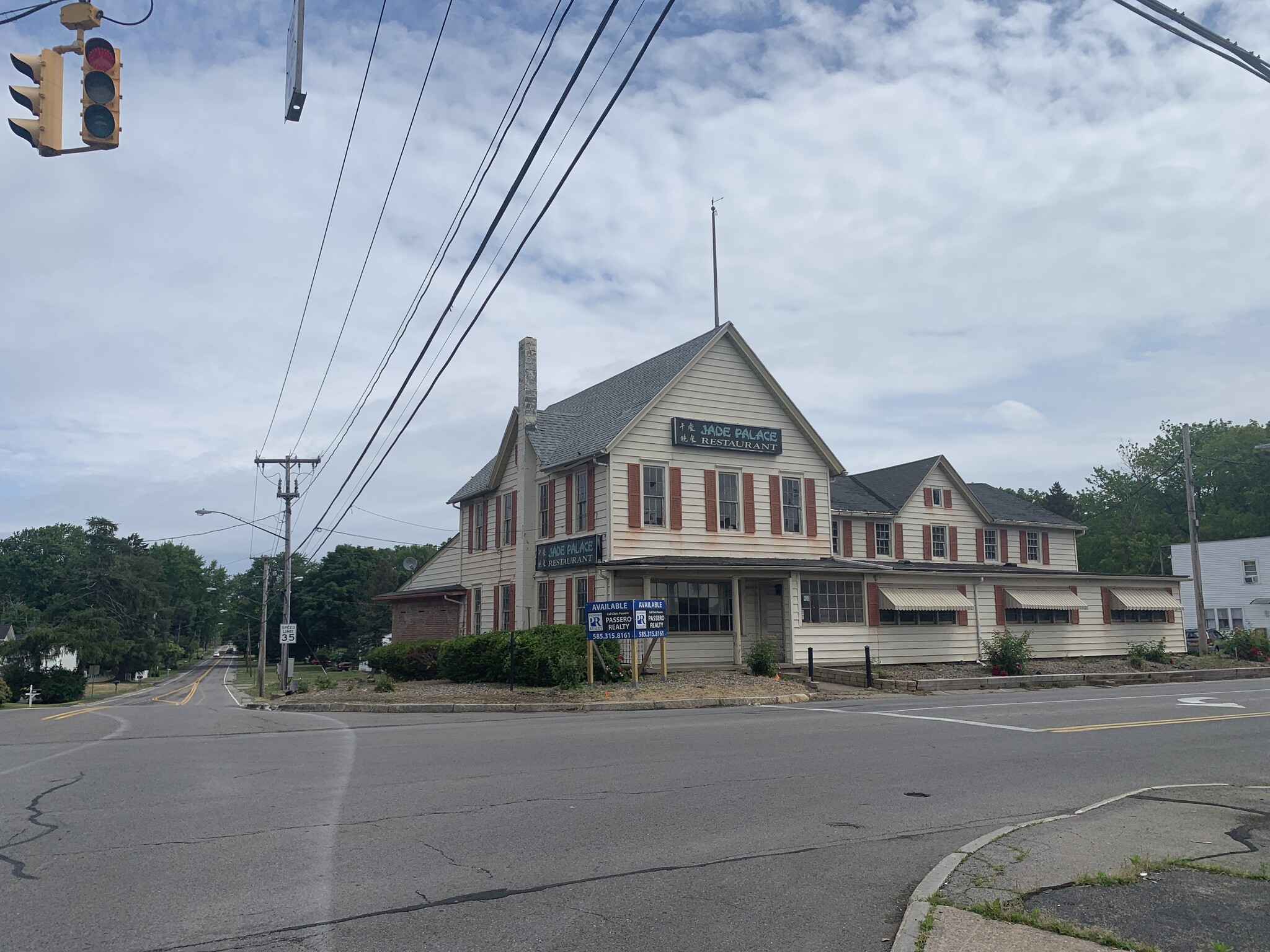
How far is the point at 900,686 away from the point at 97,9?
74.1 feet

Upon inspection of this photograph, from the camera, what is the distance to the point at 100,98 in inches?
311

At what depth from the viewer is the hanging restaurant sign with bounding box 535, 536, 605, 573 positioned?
26.9 m

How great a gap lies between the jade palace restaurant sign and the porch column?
13.7 feet

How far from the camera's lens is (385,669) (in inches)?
1368

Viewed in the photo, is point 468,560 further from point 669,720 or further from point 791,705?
point 669,720

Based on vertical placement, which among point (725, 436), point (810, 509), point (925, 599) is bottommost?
point (925, 599)

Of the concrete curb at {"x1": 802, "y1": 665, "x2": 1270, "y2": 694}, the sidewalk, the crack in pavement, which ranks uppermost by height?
the crack in pavement

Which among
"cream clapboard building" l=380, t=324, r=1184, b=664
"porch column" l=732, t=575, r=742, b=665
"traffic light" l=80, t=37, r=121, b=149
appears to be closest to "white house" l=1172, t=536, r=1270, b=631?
"cream clapboard building" l=380, t=324, r=1184, b=664

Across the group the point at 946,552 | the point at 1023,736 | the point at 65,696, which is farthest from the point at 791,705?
the point at 65,696

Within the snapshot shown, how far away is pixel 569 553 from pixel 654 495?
3004mm

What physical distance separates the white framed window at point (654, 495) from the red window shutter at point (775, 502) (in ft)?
12.3

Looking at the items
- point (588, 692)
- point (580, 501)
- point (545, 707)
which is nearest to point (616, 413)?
point (580, 501)

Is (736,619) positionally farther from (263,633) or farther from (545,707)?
(263,633)

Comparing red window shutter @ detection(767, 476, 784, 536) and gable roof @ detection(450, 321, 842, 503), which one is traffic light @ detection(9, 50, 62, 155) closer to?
gable roof @ detection(450, 321, 842, 503)
